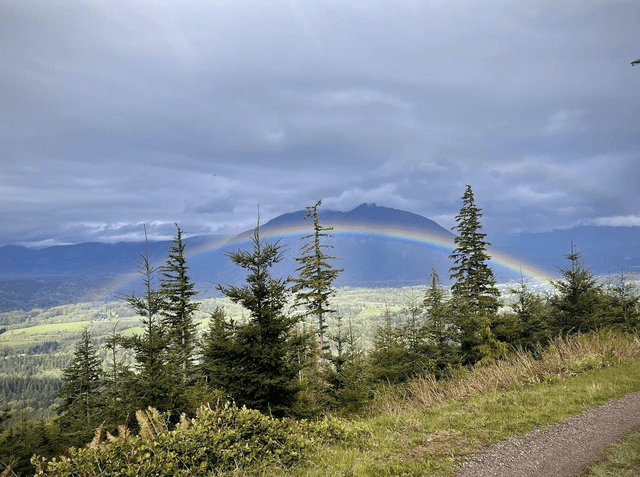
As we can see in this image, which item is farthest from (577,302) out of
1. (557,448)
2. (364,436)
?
(364,436)

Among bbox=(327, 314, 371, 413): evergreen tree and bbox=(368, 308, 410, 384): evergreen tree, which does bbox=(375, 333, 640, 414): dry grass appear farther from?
bbox=(368, 308, 410, 384): evergreen tree

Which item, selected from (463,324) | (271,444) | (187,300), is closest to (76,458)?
(271,444)

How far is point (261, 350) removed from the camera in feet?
33.0

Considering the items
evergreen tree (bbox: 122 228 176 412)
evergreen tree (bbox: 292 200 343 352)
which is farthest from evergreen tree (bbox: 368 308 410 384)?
evergreen tree (bbox: 122 228 176 412)

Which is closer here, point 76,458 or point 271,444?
point 76,458

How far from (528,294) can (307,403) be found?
87.6 feet

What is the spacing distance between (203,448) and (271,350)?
4300mm

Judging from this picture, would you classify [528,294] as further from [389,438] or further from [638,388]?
[389,438]

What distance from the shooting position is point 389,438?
7066mm

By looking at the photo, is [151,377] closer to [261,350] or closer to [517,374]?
[261,350]

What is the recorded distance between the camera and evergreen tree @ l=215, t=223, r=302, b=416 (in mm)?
9820

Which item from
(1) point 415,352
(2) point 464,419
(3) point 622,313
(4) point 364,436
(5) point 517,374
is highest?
(3) point 622,313

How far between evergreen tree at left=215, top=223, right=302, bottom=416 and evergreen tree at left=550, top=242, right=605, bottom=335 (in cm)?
2124

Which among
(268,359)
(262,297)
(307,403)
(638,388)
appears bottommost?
(307,403)
